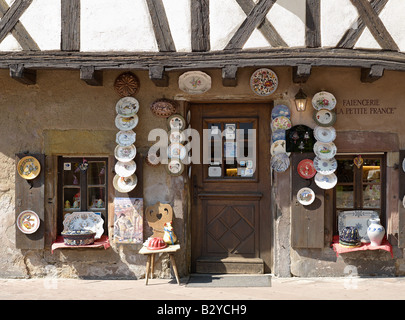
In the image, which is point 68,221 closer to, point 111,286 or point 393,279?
point 111,286

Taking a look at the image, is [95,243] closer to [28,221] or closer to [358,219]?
[28,221]

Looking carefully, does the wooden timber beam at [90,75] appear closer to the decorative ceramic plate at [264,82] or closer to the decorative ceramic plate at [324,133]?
the decorative ceramic plate at [264,82]

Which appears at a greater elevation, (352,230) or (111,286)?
(352,230)

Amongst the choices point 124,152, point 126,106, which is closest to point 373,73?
point 126,106

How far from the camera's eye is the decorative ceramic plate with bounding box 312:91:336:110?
5.38 m

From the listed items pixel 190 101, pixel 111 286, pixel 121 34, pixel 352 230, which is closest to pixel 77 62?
pixel 121 34

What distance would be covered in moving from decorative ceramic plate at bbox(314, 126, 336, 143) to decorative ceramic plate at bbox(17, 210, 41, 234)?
3708mm

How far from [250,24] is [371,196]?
8.85ft

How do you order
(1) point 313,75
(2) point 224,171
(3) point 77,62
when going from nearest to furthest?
(3) point 77,62
(1) point 313,75
(2) point 224,171

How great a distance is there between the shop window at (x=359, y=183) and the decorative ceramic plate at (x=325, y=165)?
235mm

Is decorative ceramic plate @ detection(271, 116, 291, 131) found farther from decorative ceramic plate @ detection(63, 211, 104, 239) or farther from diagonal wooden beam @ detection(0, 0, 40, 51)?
diagonal wooden beam @ detection(0, 0, 40, 51)

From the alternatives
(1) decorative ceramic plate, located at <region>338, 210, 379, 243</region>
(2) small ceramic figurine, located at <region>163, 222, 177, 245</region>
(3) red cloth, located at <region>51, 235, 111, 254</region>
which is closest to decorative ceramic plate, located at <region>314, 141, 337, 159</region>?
(1) decorative ceramic plate, located at <region>338, 210, 379, 243</region>

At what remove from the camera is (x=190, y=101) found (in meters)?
5.68

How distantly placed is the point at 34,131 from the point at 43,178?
0.63 m
